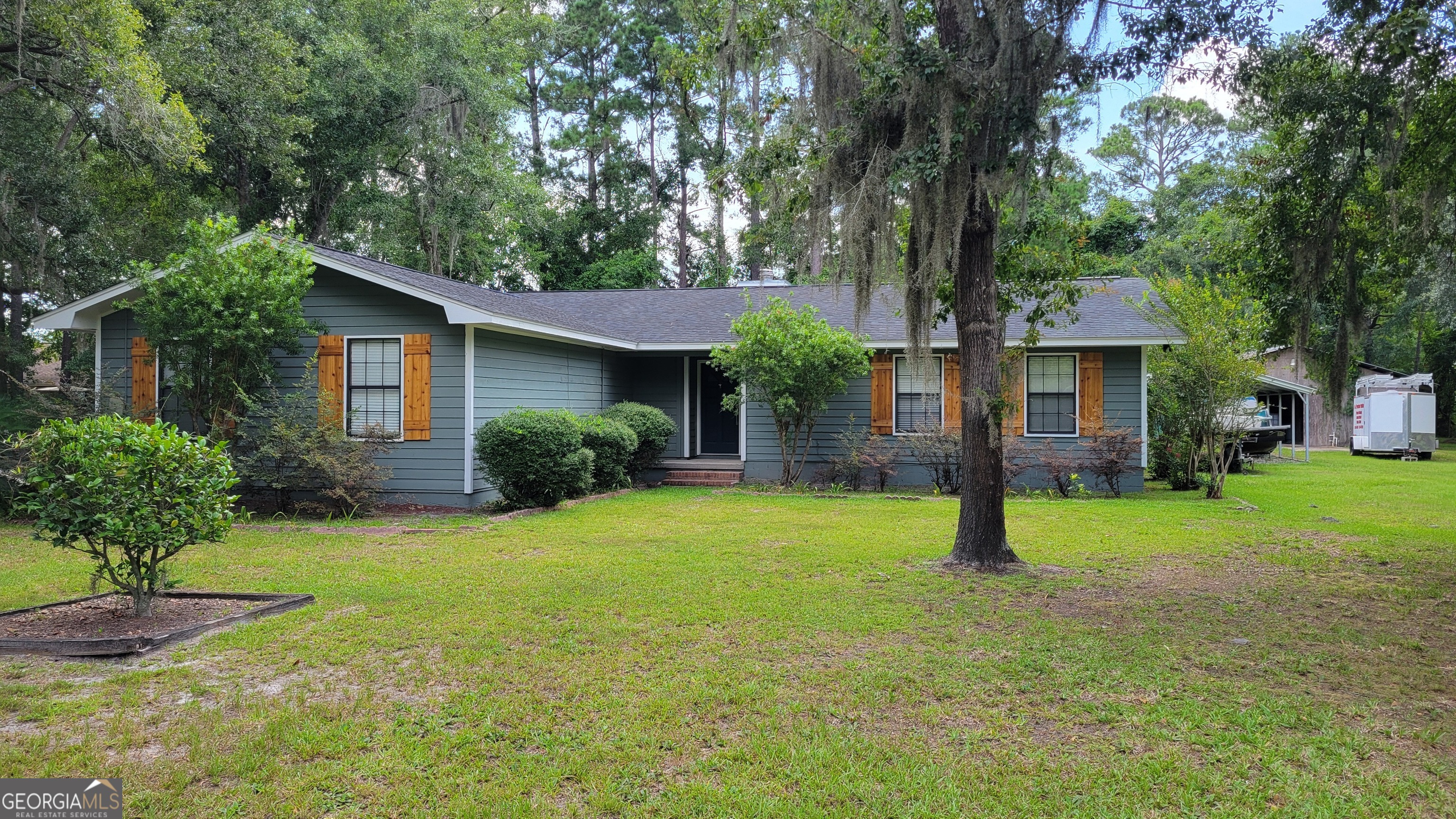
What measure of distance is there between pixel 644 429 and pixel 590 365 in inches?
58.7

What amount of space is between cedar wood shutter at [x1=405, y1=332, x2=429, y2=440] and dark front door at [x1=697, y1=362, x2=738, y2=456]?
18.6 ft

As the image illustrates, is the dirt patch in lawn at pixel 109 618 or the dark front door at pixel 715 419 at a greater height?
the dark front door at pixel 715 419

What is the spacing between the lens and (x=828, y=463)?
46.3 ft

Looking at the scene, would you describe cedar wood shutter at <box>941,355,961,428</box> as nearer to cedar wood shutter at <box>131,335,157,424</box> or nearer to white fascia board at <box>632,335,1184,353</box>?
white fascia board at <box>632,335,1184,353</box>

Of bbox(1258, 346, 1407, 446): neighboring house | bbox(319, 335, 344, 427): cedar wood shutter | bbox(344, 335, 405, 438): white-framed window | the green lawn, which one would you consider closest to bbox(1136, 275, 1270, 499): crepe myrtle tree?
the green lawn

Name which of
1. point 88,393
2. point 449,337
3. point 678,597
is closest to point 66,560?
point 88,393

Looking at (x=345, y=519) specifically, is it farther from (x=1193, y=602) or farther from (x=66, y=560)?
(x=1193, y=602)

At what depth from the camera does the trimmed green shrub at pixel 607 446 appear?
11867 mm

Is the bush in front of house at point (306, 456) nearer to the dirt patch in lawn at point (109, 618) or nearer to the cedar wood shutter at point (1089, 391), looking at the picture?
the dirt patch in lawn at point (109, 618)

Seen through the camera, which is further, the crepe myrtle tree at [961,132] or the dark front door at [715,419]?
the dark front door at [715,419]

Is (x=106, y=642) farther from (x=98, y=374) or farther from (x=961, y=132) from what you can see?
(x=98, y=374)

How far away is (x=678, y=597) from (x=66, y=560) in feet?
18.0

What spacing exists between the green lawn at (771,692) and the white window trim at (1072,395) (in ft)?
19.3

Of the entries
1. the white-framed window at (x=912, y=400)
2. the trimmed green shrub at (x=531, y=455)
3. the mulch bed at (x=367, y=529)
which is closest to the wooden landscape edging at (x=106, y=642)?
the mulch bed at (x=367, y=529)
